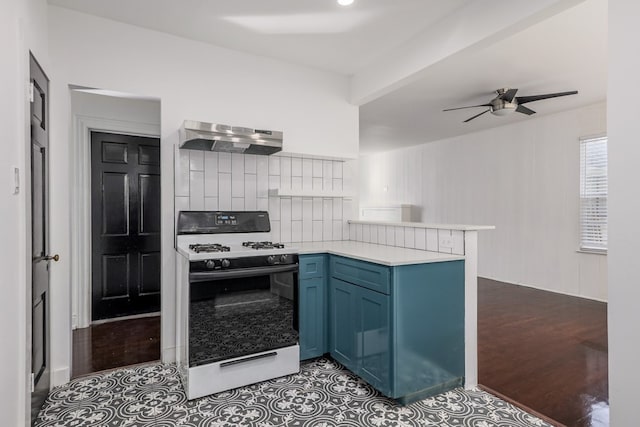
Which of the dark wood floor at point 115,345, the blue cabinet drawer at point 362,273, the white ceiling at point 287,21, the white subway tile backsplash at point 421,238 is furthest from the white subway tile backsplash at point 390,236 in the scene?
the dark wood floor at point 115,345

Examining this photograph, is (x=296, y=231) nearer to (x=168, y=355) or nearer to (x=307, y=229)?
(x=307, y=229)

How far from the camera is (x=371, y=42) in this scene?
291 centimetres

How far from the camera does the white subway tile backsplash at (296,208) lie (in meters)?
3.28

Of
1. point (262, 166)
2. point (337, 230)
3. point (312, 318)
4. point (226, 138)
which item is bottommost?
point (312, 318)

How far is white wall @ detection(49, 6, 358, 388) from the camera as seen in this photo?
7.93 ft

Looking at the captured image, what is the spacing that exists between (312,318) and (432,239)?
3.51 feet

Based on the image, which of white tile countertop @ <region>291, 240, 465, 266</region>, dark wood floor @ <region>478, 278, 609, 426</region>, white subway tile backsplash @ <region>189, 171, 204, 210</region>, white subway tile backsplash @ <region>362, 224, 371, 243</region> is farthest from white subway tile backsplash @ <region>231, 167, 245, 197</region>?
dark wood floor @ <region>478, 278, 609, 426</region>

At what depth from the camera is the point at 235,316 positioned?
2283 millimetres

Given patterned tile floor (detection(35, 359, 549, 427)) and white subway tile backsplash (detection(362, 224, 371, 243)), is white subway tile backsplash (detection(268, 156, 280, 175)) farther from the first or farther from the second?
patterned tile floor (detection(35, 359, 549, 427))

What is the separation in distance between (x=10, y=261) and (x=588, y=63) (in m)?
4.55

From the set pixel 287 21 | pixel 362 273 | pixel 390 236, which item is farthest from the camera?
pixel 390 236

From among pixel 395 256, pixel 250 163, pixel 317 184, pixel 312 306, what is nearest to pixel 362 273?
pixel 395 256

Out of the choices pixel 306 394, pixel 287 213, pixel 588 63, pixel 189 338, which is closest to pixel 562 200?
pixel 588 63

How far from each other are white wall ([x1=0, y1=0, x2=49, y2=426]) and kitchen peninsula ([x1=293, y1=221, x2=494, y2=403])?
1.58 metres
